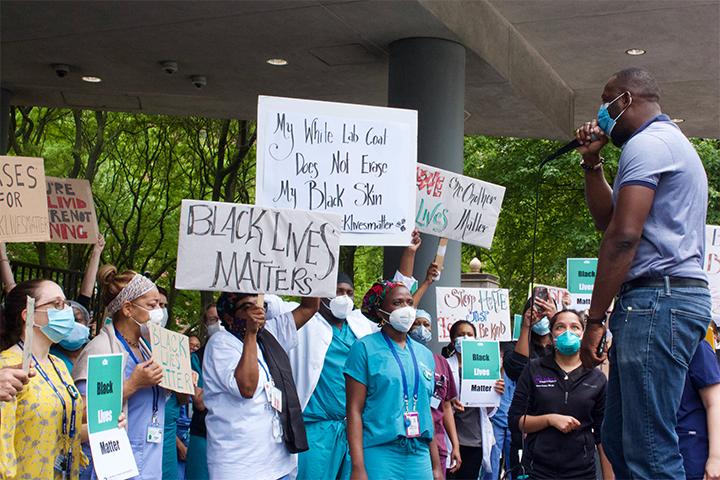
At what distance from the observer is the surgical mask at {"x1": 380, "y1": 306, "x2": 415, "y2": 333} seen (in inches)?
276

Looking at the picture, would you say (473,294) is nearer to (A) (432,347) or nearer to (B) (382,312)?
(A) (432,347)

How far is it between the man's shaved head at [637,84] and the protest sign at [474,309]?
587 cm

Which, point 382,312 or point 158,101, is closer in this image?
point 382,312

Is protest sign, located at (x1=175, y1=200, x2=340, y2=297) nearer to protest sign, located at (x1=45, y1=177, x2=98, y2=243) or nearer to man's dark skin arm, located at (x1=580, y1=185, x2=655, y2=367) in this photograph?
man's dark skin arm, located at (x1=580, y1=185, x2=655, y2=367)

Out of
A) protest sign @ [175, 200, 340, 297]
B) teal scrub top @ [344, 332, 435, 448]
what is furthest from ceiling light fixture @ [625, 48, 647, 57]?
protest sign @ [175, 200, 340, 297]

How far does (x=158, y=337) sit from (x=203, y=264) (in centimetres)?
50

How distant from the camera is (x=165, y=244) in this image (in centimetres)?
2420

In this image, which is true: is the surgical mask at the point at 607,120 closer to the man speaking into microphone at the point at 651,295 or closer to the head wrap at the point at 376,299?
the man speaking into microphone at the point at 651,295

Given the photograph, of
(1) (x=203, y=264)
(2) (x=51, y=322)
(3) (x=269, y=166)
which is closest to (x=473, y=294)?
(3) (x=269, y=166)

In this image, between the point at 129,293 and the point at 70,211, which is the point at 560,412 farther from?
the point at 70,211

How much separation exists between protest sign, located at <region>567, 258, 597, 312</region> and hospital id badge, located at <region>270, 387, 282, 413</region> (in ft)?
15.5

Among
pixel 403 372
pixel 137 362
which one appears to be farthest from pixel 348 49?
pixel 137 362

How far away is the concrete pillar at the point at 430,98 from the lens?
1133 cm

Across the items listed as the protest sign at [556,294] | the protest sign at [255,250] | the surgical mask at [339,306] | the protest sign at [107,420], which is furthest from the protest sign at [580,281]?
the protest sign at [107,420]
